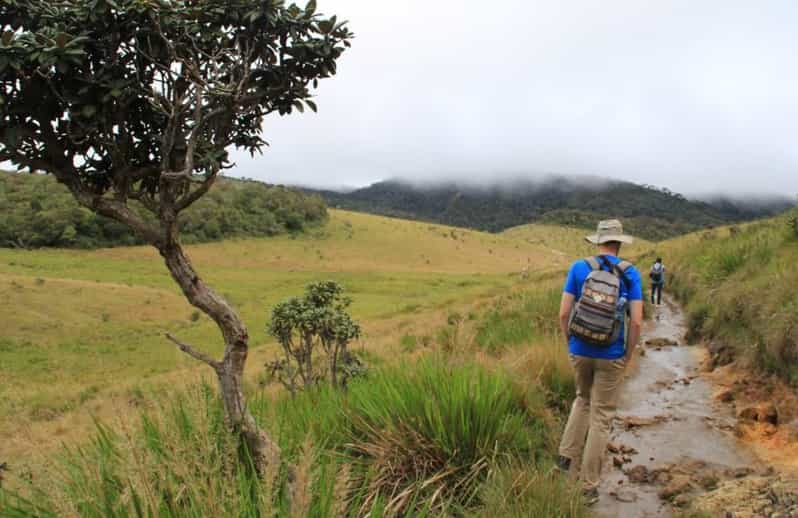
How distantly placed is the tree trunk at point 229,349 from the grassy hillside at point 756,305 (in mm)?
5553

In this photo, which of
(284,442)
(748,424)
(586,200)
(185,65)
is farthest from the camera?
(586,200)

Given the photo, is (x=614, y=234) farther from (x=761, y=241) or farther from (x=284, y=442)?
(x=761, y=241)

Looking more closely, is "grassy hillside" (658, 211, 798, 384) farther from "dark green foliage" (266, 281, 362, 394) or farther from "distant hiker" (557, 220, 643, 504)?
"dark green foliage" (266, 281, 362, 394)

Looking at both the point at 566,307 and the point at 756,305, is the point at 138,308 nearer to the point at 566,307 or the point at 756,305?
the point at 756,305

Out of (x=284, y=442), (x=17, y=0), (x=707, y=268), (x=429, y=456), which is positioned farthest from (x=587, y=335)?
(x=707, y=268)

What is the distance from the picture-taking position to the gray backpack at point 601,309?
417 cm

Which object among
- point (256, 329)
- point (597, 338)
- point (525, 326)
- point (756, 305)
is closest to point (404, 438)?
point (597, 338)

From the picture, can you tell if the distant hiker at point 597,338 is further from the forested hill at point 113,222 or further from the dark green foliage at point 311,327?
the forested hill at point 113,222

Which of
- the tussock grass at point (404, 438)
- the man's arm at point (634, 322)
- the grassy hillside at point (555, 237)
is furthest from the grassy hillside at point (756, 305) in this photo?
the grassy hillside at point (555, 237)

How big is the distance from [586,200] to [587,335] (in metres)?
207

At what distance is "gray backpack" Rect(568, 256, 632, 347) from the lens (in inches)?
164

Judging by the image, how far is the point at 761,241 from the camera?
36.0 ft

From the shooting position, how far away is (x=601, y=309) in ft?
13.7

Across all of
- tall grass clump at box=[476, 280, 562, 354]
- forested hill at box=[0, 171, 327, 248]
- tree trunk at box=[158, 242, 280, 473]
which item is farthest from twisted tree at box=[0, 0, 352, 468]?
forested hill at box=[0, 171, 327, 248]
